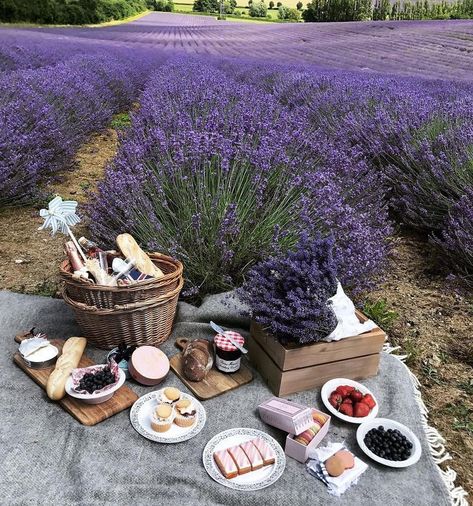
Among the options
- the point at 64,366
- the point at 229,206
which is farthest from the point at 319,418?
the point at 229,206

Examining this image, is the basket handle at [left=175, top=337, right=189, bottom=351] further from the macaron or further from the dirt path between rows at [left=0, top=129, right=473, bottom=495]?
the dirt path between rows at [left=0, top=129, right=473, bottom=495]

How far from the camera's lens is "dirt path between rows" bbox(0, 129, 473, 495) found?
1.82m

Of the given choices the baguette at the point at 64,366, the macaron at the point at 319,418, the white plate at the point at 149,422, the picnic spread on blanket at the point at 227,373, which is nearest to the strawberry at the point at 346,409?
the picnic spread on blanket at the point at 227,373

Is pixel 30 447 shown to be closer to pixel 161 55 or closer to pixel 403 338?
pixel 403 338

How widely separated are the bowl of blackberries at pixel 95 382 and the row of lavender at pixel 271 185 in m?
0.54

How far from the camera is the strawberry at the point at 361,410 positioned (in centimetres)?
165

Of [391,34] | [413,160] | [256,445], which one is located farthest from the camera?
[391,34]

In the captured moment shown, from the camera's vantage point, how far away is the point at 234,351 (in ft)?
5.91

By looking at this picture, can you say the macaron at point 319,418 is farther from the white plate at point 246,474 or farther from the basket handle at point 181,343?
the basket handle at point 181,343

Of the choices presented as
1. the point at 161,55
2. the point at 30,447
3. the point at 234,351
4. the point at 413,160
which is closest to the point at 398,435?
the point at 234,351

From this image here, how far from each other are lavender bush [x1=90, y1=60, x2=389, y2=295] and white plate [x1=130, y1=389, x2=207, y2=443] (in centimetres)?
57

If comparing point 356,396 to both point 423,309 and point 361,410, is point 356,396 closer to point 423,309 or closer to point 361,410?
point 361,410

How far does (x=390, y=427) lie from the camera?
162cm

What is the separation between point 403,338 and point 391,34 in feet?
43.1
